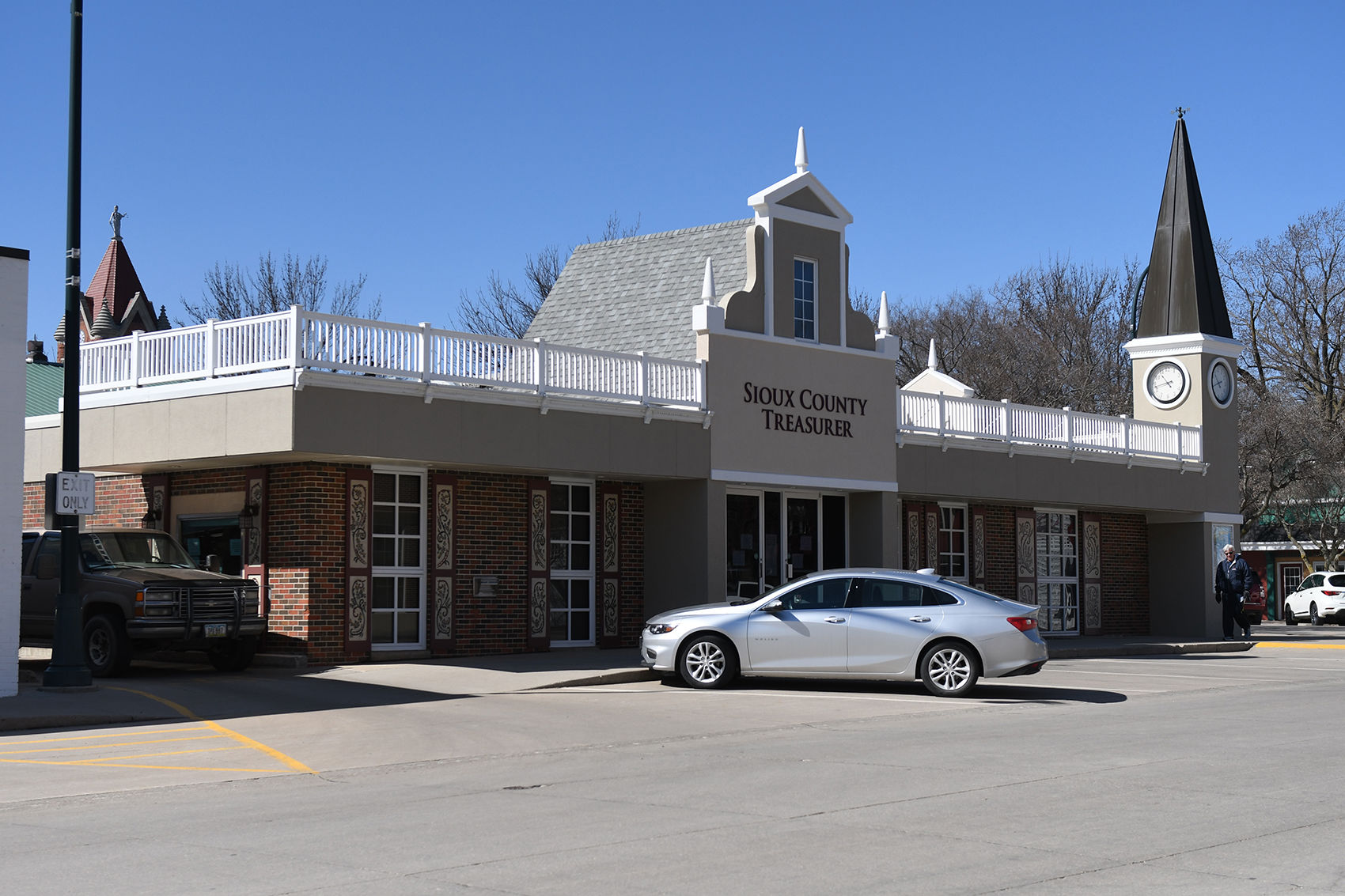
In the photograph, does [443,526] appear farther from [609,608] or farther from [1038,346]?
[1038,346]

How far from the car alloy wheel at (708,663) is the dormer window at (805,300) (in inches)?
368

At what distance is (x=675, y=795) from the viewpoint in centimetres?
1041

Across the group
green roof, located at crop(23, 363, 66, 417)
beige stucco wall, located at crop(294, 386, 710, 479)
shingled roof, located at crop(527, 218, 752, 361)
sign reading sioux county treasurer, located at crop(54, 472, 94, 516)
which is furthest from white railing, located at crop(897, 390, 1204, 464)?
green roof, located at crop(23, 363, 66, 417)

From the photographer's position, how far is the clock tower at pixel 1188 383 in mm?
35438

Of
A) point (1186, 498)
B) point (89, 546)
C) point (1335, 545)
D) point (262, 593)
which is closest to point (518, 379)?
point (262, 593)

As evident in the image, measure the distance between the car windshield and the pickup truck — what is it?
0.01m

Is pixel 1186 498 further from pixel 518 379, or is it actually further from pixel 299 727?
pixel 299 727

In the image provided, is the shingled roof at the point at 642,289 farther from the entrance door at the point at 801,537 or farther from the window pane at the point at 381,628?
the window pane at the point at 381,628

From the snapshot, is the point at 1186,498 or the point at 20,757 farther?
the point at 1186,498

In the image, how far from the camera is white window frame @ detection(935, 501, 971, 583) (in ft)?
101

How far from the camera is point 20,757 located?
42.3 ft

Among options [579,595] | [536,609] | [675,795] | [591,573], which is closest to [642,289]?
[591,573]

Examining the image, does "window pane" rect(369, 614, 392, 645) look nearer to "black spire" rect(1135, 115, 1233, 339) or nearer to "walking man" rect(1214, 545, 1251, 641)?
"walking man" rect(1214, 545, 1251, 641)

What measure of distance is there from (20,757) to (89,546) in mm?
7468
